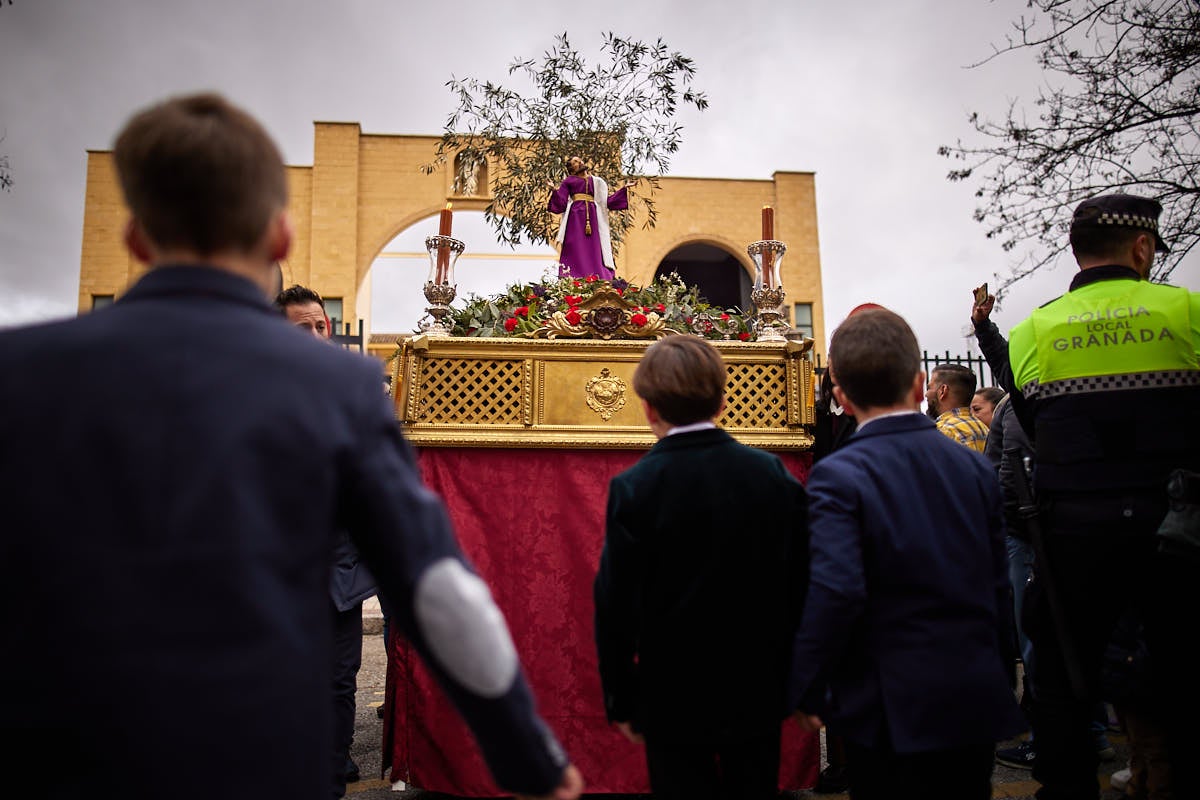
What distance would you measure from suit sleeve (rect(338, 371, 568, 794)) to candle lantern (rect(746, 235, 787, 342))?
2594mm

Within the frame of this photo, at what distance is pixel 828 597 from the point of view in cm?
177

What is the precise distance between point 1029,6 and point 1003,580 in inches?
215

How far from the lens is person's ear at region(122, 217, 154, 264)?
1103mm

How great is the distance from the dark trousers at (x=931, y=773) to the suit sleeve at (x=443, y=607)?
107 cm

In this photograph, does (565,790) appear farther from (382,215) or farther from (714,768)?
(382,215)

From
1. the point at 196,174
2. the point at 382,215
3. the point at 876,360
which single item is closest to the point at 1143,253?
the point at 876,360

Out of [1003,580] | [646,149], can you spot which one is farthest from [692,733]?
[646,149]

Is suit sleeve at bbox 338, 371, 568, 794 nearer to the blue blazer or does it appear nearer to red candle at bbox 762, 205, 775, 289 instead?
the blue blazer

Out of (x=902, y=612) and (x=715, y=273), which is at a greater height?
(x=715, y=273)

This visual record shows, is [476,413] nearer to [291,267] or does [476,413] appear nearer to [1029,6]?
[1029,6]

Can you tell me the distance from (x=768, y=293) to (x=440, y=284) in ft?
5.24

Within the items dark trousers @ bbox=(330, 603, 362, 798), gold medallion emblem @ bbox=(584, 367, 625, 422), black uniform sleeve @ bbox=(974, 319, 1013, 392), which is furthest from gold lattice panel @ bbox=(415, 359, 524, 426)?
black uniform sleeve @ bbox=(974, 319, 1013, 392)

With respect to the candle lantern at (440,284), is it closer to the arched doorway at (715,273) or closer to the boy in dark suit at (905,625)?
the boy in dark suit at (905,625)

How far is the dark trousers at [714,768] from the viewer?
5.89 ft
